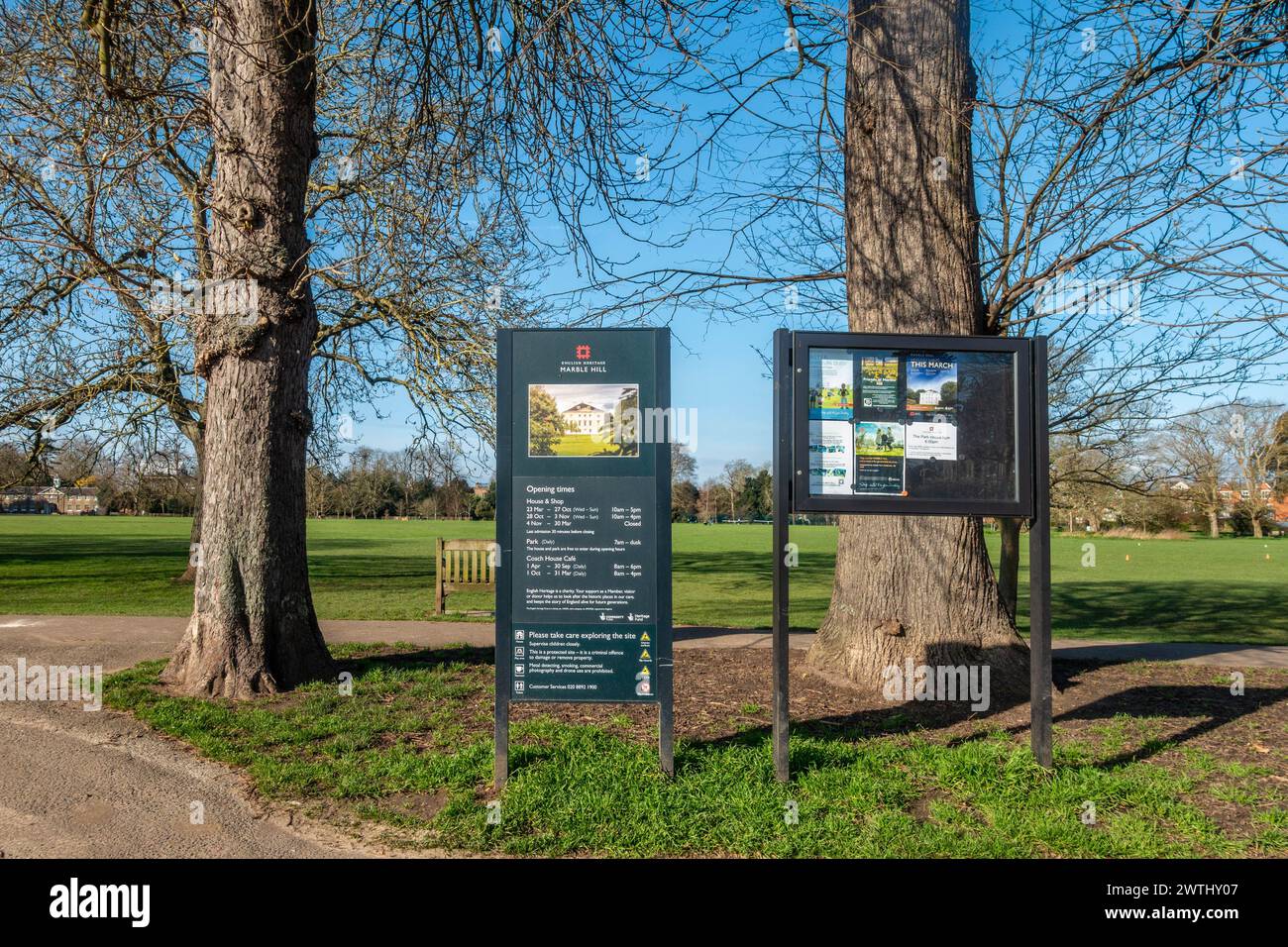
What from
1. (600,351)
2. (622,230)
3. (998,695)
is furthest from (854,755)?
(622,230)

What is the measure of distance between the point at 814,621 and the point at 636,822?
38.1 ft

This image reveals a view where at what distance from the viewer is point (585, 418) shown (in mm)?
5254

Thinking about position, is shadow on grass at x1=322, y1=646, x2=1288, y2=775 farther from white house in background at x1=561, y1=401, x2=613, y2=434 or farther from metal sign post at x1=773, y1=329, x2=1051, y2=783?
white house in background at x1=561, y1=401, x2=613, y2=434

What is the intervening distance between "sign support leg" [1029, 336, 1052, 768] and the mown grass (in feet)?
0.94

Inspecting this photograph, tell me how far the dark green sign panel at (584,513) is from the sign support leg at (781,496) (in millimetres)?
669

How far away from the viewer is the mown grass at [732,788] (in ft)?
13.5

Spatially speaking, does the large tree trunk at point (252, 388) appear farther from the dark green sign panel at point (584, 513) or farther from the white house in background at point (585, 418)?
the white house in background at point (585, 418)

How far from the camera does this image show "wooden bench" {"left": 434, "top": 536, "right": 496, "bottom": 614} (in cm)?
1338

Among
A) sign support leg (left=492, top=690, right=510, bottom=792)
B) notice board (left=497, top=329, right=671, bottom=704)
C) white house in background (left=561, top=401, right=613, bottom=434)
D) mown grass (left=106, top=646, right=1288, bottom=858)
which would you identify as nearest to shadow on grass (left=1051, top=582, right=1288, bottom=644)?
mown grass (left=106, top=646, right=1288, bottom=858)

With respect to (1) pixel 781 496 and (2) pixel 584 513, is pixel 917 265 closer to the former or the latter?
(1) pixel 781 496

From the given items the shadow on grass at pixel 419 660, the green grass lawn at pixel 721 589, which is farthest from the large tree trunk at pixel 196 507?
the shadow on grass at pixel 419 660

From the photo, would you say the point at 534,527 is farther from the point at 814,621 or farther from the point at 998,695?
the point at 814,621

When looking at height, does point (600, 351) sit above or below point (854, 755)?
above

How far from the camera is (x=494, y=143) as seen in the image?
22.7ft
